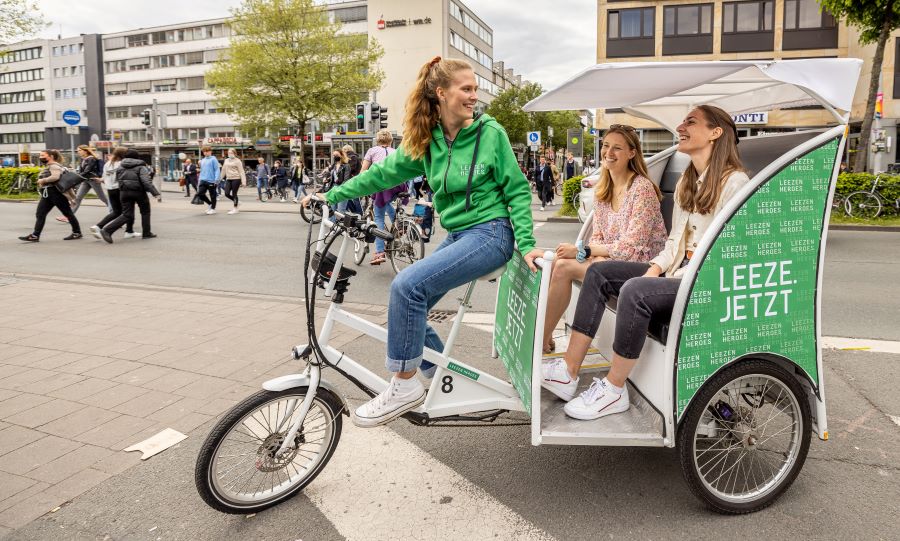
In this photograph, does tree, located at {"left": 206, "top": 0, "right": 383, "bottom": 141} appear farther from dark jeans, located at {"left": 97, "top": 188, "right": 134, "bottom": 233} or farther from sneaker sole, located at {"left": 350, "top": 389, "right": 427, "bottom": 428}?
Answer: sneaker sole, located at {"left": 350, "top": 389, "right": 427, "bottom": 428}

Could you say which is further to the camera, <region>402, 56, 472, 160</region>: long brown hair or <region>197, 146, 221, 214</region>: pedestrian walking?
<region>197, 146, 221, 214</region>: pedestrian walking

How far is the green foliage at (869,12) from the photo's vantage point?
15.3 metres

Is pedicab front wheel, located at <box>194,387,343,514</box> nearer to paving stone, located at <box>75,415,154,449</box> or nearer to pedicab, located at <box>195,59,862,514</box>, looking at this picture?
pedicab, located at <box>195,59,862,514</box>

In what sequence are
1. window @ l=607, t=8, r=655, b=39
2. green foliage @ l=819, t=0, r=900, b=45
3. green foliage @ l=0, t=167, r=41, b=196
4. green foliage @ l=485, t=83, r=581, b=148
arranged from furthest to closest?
1. green foliage @ l=485, t=83, r=581, b=148
2. window @ l=607, t=8, r=655, b=39
3. green foliage @ l=0, t=167, r=41, b=196
4. green foliage @ l=819, t=0, r=900, b=45

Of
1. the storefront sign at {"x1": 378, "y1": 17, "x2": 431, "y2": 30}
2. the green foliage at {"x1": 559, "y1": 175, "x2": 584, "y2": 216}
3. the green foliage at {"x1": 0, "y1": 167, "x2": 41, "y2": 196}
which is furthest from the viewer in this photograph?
the storefront sign at {"x1": 378, "y1": 17, "x2": 431, "y2": 30}

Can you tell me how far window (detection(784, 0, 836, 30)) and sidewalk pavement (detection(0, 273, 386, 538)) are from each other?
37802 mm

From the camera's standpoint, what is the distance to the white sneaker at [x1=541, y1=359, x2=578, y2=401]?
120 inches

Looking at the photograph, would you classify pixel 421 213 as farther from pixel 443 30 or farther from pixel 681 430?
pixel 443 30

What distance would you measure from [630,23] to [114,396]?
128 feet

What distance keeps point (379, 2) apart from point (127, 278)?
6437cm

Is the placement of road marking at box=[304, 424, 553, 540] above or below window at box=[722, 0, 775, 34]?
below

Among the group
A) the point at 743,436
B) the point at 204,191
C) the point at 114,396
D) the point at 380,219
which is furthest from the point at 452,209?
the point at 204,191

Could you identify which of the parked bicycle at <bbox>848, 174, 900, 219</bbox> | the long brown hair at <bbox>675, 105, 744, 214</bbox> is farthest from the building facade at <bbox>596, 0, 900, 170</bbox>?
the long brown hair at <bbox>675, 105, 744, 214</bbox>

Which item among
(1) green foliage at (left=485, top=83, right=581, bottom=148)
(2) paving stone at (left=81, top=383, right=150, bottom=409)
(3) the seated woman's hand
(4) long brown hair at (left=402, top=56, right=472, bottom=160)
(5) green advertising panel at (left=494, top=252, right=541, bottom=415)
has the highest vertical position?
(1) green foliage at (left=485, top=83, right=581, bottom=148)
